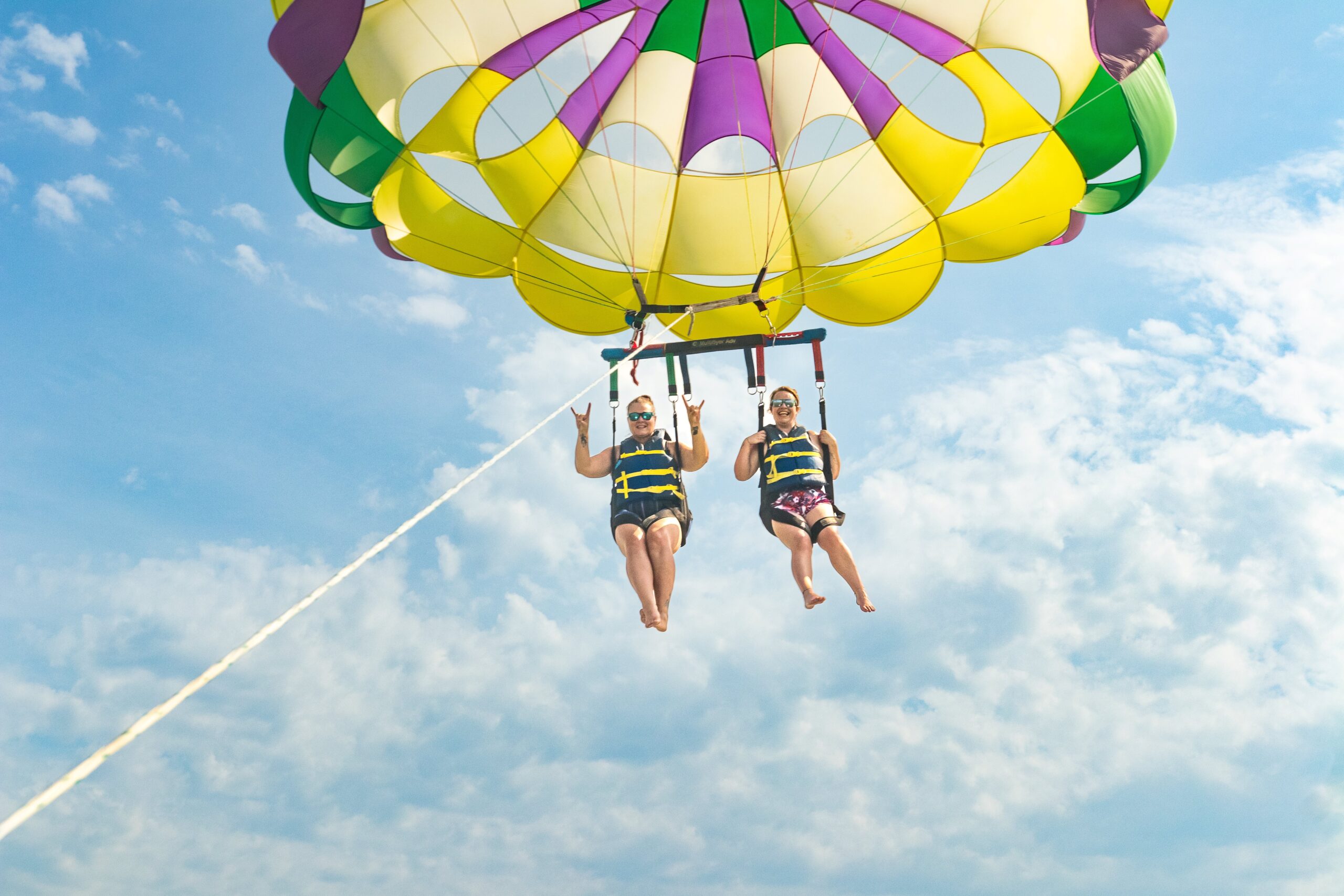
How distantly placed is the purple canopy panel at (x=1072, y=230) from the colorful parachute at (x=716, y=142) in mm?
13

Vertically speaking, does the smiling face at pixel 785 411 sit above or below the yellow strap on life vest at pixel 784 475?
above

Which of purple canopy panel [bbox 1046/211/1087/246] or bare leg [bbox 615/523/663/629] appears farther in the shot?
purple canopy panel [bbox 1046/211/1087/246]

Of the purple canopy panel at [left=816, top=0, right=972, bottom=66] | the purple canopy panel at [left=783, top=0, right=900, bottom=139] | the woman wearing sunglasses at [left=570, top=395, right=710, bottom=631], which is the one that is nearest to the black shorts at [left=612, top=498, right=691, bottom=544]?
the woman wearing sunglasses at [left=570, top=395, right=710, bottom=631]

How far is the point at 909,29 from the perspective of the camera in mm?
6484

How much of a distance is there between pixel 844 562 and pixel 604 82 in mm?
3399

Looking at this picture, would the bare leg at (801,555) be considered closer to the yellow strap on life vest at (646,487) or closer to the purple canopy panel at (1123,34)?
the yellow strap on life vest at (646,487)

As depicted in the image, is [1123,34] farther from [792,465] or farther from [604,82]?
[604,82]

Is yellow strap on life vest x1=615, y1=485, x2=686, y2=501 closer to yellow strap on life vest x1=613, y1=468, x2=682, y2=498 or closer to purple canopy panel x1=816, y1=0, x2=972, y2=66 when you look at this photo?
yellow strap on life vest x1=613, y1=468, x2=682, y2=498

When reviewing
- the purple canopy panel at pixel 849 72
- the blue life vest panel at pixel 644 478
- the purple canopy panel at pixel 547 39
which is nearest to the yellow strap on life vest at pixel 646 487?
the blue life vest panel at pixel 644 478

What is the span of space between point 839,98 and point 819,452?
2377 millimetres

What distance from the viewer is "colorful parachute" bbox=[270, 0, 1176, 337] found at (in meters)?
6.20

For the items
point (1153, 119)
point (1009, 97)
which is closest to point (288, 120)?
point (1009, 97)

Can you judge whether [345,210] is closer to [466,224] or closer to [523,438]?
[466,224]

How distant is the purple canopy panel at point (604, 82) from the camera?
675cm
